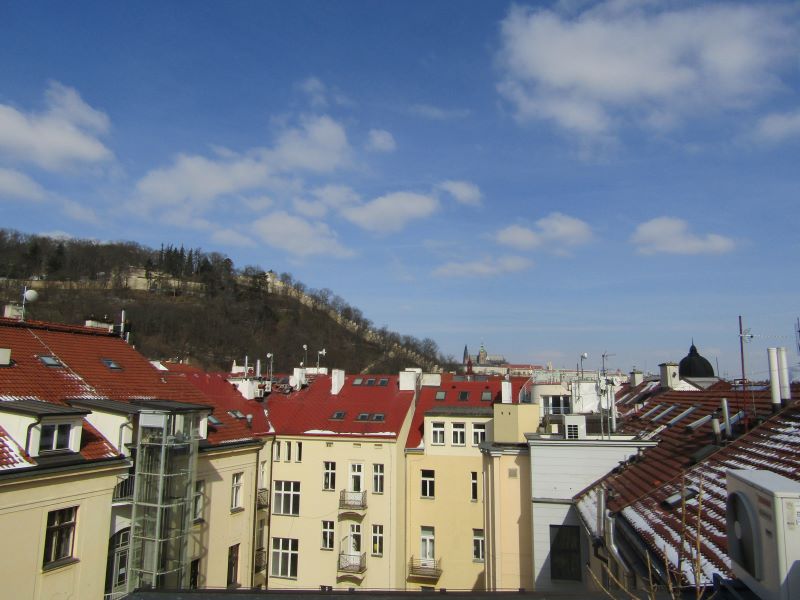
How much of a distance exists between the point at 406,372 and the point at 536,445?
13.9m

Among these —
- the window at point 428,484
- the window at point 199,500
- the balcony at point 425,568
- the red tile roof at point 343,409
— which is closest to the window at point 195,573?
the window at point 199,500

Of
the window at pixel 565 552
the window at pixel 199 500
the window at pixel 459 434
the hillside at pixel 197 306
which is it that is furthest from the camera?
the hillside at pixel 197 306

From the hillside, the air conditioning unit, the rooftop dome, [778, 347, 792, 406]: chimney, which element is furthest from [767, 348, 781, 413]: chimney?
the hillside

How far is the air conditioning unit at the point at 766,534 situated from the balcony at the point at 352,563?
21.8 meters

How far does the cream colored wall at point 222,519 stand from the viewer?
53.4 ft

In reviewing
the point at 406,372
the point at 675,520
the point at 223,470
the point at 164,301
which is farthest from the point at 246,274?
the point at 675,520

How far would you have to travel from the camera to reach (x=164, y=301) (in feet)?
388

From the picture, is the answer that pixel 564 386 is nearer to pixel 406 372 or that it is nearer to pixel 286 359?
pixel 406 372

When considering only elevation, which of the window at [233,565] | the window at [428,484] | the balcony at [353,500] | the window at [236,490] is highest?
the window at [236,490]

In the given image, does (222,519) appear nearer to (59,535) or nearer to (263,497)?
(59,535)

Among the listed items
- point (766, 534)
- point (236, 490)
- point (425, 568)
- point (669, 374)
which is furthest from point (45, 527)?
point (669, 374)

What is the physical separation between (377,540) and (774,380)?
1846 centimetres

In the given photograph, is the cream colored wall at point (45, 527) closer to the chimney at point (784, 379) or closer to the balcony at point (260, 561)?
the balcony at point (260, 561)

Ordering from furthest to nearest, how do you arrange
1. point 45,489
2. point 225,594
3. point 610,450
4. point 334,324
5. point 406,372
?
point 334,324 → point 406,372 → point 610,450 → point 45,489 → point 225,594
